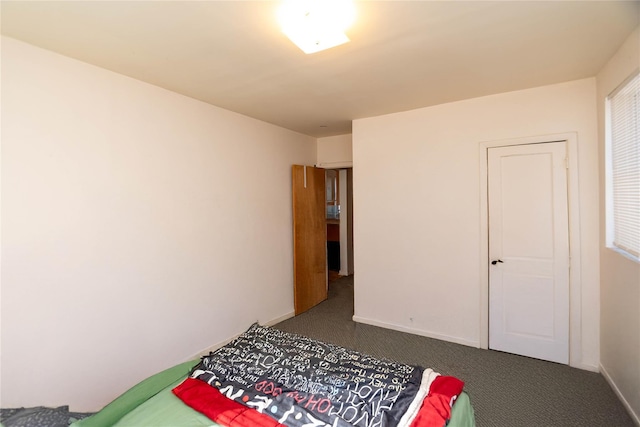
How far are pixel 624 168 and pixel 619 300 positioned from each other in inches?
37.9

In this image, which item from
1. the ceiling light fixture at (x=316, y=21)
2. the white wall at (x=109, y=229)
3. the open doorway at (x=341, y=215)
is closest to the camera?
the ceiling light fixture at (x=316, y=21)

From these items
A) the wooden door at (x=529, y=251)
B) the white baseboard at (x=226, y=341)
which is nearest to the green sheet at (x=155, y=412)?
the white baseboard at (x=226, y=341)

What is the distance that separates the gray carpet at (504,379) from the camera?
84.4 inches

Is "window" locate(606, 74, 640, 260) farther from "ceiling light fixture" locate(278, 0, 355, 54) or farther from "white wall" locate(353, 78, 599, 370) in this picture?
"ceiling light fixture" locate(278, 0, 355, 54)

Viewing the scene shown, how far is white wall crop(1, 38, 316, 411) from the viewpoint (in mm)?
1935

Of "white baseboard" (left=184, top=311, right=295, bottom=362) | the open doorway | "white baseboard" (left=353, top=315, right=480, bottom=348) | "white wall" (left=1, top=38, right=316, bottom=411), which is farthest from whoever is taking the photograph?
the open doorway

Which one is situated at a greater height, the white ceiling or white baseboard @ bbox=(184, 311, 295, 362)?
the white ceiling

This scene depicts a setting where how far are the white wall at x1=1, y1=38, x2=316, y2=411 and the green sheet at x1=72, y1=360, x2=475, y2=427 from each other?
85 cm

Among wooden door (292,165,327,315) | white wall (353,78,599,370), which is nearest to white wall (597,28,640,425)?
white wall (353,78,599,370)

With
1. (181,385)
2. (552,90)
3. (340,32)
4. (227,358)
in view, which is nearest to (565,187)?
(552,90)

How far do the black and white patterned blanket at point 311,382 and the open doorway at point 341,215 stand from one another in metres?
4.14

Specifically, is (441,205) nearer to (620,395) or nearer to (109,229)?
(620,395)

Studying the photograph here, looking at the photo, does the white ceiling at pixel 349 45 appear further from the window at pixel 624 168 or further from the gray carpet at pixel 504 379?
the gray carpet at pixel 504 379

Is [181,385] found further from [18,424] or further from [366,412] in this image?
[366,412]
